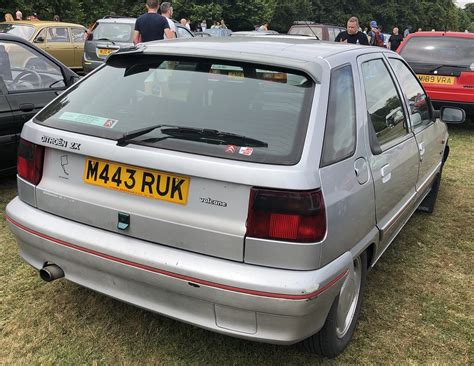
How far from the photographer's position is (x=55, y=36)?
1220cm

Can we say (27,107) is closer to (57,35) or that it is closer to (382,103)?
(382,103)

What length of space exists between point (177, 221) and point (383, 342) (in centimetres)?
138

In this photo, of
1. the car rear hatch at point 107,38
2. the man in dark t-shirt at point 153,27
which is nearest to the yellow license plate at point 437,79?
the man in dark t-shirt at point 153,27

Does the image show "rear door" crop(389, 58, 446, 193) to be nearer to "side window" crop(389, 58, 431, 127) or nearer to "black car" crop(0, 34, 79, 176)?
"side window" crop(389, 58, 431, 127)

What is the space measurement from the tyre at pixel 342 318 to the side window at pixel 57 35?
446 inches

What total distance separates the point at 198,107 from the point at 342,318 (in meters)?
1.29

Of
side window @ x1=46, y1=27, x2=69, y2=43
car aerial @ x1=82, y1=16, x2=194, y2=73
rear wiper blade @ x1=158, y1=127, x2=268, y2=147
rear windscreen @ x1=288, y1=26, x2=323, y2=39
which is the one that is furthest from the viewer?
rear windscreen @ x1=288, y1=26, x2=323, y2=39

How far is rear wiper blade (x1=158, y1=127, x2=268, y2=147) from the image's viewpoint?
2.10 m

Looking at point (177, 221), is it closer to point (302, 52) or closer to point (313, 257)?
point (313, 257)

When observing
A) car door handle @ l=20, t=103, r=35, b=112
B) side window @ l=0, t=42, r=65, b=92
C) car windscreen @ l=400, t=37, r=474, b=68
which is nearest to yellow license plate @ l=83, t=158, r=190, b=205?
car door handle @ l=20, t=103, r=35, b=112

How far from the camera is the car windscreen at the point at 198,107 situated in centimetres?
211

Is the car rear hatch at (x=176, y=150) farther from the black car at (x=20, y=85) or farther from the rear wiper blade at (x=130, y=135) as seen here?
the black car at (x=20, y=85)

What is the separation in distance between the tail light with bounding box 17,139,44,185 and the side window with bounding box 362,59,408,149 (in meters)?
1.72

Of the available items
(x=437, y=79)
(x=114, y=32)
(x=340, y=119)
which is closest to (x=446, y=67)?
(x=437, y=79)
